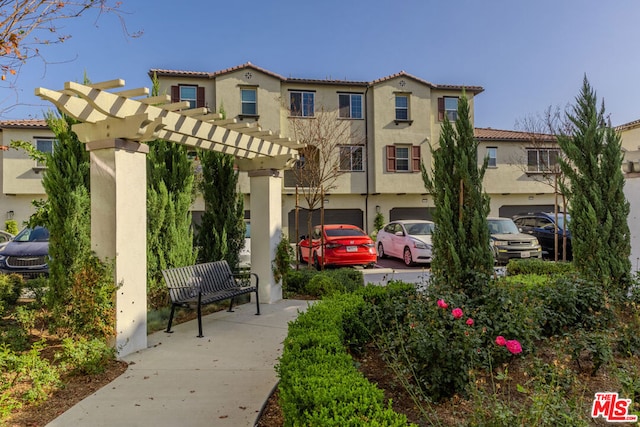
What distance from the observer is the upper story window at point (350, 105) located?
66.4ft

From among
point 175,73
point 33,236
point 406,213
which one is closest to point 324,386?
point 33,236

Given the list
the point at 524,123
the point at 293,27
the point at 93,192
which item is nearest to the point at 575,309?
the point at 93,192

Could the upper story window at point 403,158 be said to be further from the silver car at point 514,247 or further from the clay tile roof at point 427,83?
the silver car at point 514,247

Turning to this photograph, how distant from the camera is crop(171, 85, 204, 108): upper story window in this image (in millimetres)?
18609

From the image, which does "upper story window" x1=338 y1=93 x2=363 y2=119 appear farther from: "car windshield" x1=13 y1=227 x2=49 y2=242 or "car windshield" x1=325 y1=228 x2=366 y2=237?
"car windshield" x1=13 y1=227 x2=49 y2=242

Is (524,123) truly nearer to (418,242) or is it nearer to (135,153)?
(418,242)

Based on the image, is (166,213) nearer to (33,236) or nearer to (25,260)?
(25,260)

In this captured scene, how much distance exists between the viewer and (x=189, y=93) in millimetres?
18766

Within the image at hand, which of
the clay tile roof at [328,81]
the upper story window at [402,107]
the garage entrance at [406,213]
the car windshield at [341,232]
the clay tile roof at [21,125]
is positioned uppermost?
the clay tile roof at [328,81]

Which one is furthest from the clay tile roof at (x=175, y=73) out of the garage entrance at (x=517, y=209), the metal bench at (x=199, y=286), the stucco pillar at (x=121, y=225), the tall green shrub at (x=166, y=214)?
the garage entrance at (x=517, y=209)

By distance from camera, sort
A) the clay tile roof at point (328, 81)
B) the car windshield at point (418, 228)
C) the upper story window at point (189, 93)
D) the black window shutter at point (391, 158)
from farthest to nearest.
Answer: the black window shutter at point (391, 158) → the clay tile roof at point (328, 81) → the upper story window at point (189, 93) → the car windshield at point (418, 228)

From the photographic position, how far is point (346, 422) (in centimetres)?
207

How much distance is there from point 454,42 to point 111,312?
342 inches

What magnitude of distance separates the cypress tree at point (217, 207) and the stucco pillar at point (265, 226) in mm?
739
